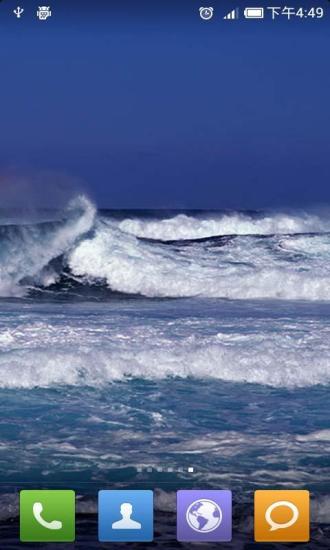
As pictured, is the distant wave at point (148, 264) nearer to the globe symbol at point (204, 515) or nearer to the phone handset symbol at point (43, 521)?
the globe symbol at point (204, 515)

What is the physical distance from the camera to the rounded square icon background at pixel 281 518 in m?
2.40

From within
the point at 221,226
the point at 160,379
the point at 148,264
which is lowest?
the point at 160,379

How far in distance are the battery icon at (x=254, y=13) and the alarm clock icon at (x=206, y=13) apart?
0.43ft

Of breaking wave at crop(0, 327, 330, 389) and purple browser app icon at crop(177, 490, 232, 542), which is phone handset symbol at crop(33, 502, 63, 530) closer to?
purple browser app icon at crop(177, 490, 232, 542)

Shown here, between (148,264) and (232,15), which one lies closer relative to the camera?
(232,15)

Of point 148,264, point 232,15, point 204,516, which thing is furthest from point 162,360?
point 148,264

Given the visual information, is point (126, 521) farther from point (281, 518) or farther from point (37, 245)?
point (37, 245)

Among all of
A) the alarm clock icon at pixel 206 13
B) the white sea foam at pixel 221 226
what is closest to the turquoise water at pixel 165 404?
the alarm clock icon at pixel 206 13

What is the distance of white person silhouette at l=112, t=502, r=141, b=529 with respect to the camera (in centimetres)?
240

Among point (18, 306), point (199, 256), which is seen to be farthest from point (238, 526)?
point (199, 256)

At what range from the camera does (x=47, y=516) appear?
242cm

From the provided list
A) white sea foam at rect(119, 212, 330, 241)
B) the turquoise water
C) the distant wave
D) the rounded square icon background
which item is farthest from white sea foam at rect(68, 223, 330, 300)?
the rounded square icon background

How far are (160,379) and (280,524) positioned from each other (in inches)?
166

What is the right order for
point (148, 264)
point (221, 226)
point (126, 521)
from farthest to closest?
point (221, 226) → point (148, 264) → point (126, 521)
